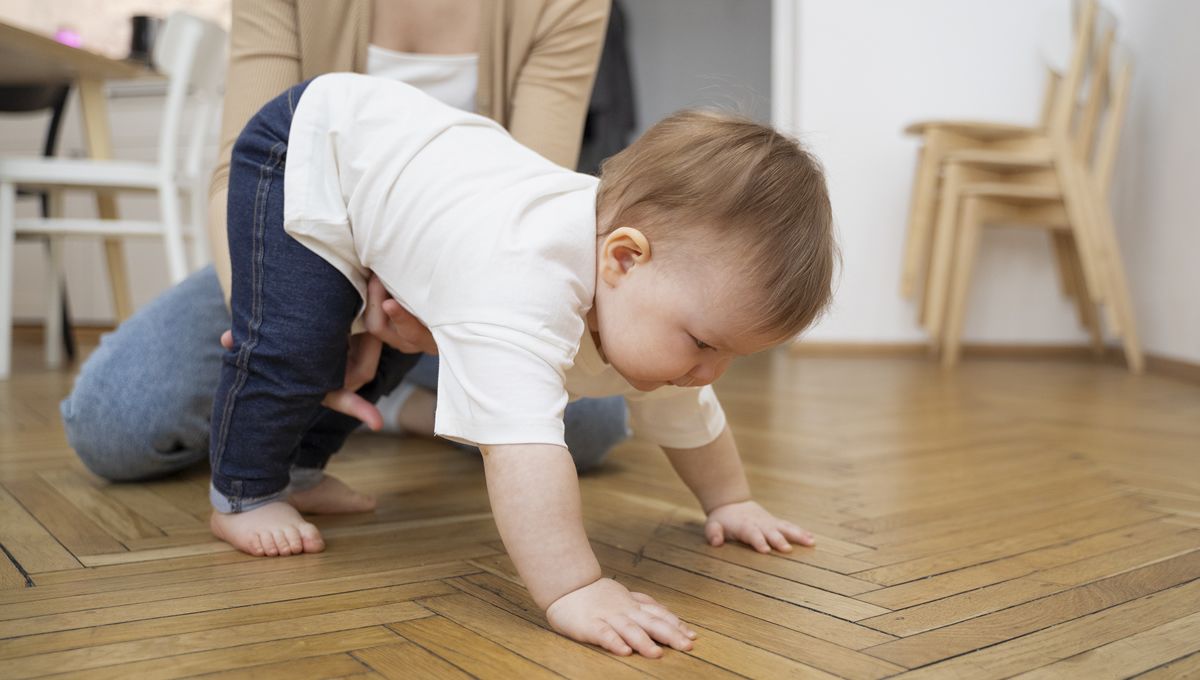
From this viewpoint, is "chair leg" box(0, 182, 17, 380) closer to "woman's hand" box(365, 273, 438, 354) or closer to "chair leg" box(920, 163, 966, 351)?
"woman's hand" box(365, 273, 438, 354)

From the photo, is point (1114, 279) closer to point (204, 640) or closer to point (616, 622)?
point (616, 622)

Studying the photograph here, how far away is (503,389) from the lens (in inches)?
21.2

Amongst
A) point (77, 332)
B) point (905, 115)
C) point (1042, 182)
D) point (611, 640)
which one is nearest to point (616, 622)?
point (611, 640)

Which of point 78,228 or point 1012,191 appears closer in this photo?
point 78,228

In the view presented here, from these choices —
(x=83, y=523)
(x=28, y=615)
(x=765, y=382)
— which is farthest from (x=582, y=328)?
(x=765, y=382)

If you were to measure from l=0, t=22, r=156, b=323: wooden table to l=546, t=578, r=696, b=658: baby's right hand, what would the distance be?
1.63 metres

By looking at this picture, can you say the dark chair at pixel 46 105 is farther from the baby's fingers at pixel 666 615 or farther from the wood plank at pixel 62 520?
the baby's fingers at pixel 666 615

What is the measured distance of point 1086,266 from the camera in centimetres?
217

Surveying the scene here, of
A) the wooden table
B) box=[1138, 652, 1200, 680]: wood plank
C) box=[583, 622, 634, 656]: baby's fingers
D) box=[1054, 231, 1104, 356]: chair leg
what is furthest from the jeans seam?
box=[1054, 231, 1104, 356]: chair leg

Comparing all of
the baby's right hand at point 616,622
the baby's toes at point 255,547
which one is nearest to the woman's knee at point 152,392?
the baby's toes at point 255,547

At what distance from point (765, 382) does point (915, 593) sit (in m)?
1.29

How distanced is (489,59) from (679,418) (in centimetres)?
42

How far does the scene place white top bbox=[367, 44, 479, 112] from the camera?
93cm

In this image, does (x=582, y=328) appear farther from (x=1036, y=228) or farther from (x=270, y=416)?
(x=1036, y=228)
